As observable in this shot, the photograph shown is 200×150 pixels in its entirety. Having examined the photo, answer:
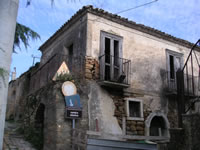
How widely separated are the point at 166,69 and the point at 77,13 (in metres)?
5.14

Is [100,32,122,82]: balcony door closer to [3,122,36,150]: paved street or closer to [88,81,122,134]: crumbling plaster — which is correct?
[88,81,122,134]: crumbling plaster

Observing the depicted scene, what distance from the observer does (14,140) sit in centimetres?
895

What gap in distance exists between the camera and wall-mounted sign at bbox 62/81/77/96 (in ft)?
26.2

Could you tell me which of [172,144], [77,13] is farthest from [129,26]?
[172,144]

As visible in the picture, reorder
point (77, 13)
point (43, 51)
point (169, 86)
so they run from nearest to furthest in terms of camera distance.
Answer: point (77, 13) → point (169, 86) → point (43, 51)

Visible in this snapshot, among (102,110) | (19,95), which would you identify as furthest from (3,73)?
(19,95)

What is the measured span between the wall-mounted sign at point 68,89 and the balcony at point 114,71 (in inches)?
46.5

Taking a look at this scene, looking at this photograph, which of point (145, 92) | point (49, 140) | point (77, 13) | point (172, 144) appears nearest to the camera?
point (172, 144)

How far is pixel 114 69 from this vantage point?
9711 millimetres

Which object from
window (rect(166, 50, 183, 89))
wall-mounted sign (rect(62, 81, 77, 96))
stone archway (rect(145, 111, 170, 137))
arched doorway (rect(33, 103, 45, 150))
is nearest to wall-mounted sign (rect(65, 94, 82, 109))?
wall-mounted sign (rect(62, 81, 77, 96))

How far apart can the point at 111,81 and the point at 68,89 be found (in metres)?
1.79

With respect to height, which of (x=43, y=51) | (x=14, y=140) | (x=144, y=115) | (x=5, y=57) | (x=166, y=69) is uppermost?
(x=43, y=51)

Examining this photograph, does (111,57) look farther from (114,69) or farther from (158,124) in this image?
(158,124)

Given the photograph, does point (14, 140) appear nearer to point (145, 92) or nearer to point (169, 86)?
point (145, 92)
